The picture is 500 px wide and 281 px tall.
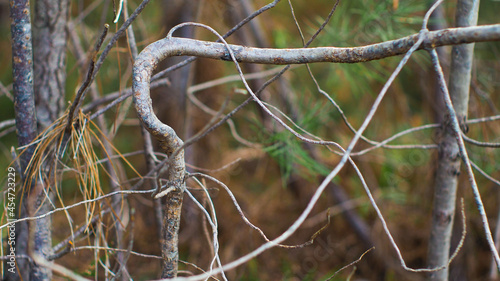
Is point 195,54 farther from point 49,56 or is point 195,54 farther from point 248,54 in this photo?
point 49,56

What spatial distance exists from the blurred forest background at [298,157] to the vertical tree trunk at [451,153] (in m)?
0.35

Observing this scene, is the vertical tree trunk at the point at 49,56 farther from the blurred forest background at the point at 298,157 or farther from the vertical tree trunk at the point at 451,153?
the vertical tree trunk at the point at 451,153

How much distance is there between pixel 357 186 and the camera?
155 cm

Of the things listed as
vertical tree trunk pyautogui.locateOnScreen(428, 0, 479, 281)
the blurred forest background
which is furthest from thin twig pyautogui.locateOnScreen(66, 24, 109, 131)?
vertical tree trunk pyautogui.locateOnScreen(428, 0, 479, 281)

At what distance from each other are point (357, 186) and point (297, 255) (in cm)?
38

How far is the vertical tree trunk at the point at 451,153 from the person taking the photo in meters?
0.73

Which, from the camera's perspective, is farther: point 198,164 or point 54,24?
point 198,164

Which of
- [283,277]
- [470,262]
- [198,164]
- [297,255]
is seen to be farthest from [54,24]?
[470,262]

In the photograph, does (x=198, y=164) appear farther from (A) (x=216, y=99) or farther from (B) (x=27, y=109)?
(B) (x=27, y=109)

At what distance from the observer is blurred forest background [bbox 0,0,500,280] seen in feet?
3.84

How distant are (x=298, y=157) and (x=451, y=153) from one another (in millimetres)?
440

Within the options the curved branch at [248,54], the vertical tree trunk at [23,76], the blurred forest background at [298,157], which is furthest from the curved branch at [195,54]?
the blurred forest background at [298,157]

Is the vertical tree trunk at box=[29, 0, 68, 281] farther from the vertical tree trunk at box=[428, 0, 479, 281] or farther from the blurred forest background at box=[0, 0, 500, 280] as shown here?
the vertical tree trunk at box=[428, 0, 479, 281]

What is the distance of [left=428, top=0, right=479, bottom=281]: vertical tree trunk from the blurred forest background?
1.13ft
